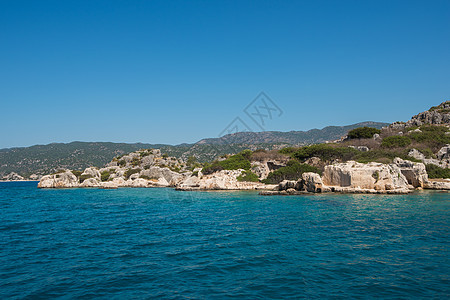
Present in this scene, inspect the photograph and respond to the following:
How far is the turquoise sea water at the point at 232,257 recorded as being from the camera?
8.40 m

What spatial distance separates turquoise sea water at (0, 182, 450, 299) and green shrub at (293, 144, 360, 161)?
96.4 ft

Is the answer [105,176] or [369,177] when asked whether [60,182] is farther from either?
[369,177]

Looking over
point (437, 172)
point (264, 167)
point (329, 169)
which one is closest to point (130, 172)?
point (264, 167)

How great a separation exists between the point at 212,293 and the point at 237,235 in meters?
6.94

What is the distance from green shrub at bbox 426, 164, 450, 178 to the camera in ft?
125

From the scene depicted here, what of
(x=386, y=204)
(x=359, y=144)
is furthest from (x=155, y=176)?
(x=386, y=204)

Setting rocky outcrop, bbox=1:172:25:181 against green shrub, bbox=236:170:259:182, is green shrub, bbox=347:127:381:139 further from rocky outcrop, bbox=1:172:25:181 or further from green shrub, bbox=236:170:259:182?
rocky outcrop, bbox=1:172:25:181

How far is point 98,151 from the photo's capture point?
154875mm

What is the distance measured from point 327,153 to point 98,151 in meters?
132

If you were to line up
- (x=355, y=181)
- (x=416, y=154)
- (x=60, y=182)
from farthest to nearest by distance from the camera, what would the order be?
(x=60, y=182) → (x=416, y=154) → (x=355, y=181)

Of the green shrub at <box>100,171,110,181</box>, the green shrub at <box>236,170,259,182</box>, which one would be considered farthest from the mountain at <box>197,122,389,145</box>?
the green shrub at <box>236,170,259,182</box>

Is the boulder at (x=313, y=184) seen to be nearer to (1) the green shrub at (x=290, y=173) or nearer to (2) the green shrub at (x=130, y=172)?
(1) the green shrub at (x=290, y=173)

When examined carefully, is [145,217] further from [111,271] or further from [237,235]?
[111,271]

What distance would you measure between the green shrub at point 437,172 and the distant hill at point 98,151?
7892cm
